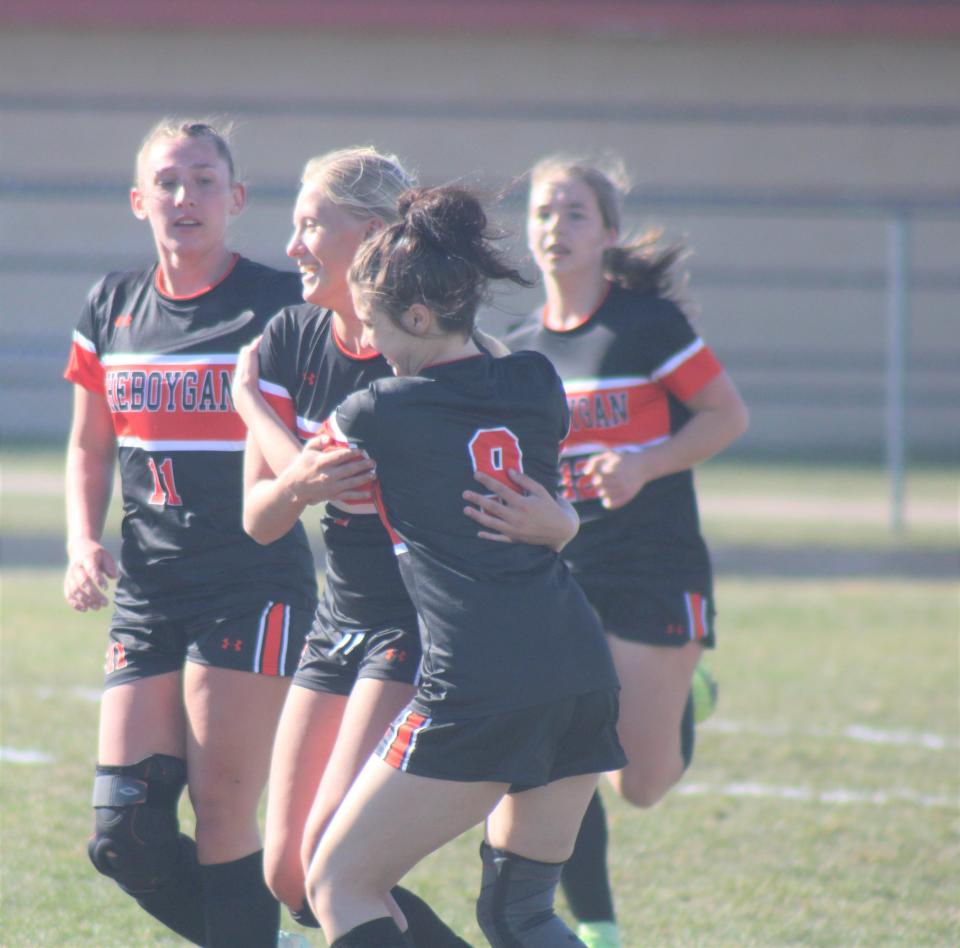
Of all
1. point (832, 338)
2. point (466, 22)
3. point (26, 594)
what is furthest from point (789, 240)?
point (26, 594)

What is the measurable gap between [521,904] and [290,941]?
0.89m

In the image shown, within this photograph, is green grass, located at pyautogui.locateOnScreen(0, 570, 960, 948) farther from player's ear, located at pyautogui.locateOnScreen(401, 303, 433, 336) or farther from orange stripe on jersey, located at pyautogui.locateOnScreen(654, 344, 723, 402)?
player's ear, located at pyautogui.locateOnScreen(401, 303, 433, 336)

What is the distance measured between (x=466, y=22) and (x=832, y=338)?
5588 millimetres

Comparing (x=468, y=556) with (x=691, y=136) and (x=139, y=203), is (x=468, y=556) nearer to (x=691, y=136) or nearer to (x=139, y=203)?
(x=139, y=203)

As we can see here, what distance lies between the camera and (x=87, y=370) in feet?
12.3

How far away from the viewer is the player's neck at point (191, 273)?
Answer: 3.64 m

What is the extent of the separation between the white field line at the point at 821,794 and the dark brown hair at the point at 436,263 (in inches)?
114

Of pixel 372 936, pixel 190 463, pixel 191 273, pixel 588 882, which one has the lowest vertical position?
pixel 588 882

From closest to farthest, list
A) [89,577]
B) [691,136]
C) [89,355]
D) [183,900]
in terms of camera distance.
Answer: [183,900]
[89,577]
[89,355]
[691,136]

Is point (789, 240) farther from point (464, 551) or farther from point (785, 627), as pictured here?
point (464, 551)

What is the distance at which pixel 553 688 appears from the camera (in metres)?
2.66

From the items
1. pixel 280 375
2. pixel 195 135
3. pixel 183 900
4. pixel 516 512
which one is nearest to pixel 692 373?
pixel 280 375

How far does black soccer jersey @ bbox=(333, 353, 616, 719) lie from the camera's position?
2643mm

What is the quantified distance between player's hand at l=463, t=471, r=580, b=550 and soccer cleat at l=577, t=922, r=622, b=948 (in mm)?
1475
